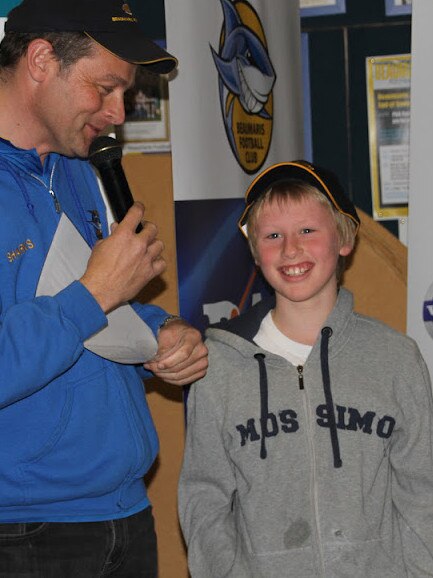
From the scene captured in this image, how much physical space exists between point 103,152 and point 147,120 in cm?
150

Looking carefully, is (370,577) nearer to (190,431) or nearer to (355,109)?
(190,431)

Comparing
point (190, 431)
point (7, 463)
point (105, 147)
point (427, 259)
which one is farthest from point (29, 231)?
point (427, 259)

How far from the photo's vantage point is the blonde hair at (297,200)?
2.03 metres

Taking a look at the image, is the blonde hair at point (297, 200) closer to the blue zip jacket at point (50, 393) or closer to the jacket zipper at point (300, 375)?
the jacket zipper at point (300, 375)

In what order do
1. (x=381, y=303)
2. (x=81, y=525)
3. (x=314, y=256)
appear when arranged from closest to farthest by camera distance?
(x=81, y=525), (x=314, y=256), (x=381, y=303)

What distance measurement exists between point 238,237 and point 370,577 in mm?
1008

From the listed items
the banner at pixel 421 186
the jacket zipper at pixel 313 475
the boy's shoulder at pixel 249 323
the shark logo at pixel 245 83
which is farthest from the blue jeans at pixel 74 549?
the banner at pixel 421 186

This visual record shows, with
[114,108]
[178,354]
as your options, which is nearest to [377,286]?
[178,354]

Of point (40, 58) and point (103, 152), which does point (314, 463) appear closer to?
point (103, 152)

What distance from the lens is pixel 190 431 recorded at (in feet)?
6.54

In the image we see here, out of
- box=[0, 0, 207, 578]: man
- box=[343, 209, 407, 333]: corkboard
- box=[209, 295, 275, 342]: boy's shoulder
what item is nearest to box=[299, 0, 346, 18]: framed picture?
box=[343, 209, 407, 333]: corkboard

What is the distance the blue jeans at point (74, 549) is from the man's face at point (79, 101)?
69 cm

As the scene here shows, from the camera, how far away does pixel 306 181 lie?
2.04 metres

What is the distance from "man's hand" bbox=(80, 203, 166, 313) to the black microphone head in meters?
0.13
